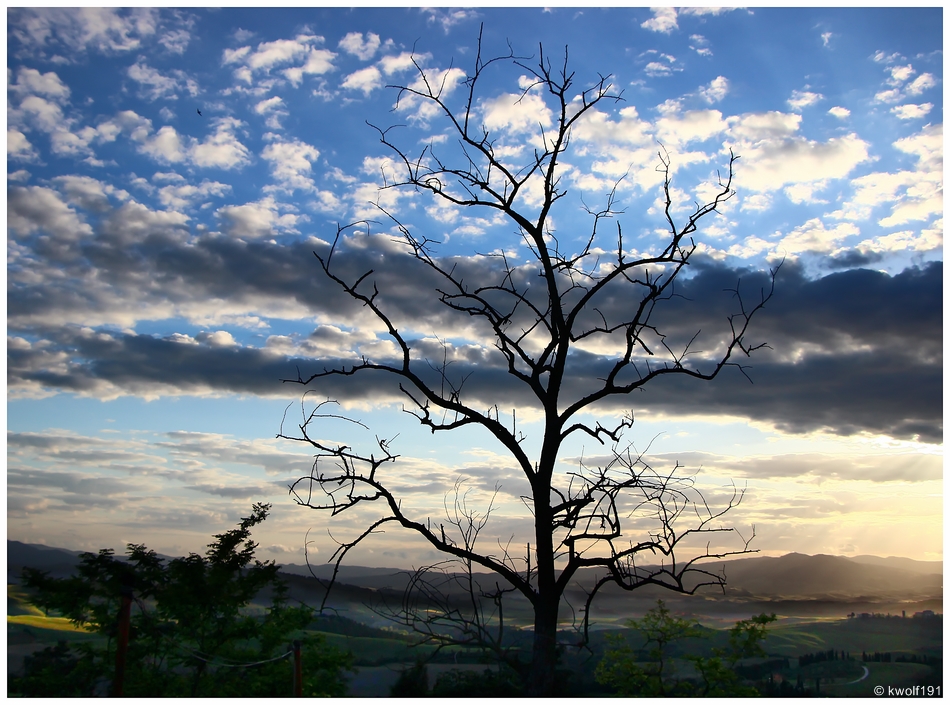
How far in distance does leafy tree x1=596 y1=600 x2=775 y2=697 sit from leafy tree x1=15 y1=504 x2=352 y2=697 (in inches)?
211

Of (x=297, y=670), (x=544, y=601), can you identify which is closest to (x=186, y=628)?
(x=297, y=670)

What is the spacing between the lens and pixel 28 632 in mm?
11609

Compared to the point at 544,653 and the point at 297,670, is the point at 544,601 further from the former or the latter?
the point at 297,670

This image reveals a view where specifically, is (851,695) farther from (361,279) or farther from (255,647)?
(255,647)

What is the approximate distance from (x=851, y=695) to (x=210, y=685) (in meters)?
9.89

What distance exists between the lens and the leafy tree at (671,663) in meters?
9.24

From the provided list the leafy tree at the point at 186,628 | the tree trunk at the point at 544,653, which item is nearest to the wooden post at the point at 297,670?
the tree trunk at the point at 544,653

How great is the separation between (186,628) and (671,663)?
8.75 meters

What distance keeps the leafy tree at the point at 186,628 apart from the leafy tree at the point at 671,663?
17.6 ft

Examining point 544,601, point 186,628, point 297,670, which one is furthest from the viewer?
point 186,628

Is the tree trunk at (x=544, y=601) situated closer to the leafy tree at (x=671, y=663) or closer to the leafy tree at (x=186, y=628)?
the leafy tree at (x=671, y=663)

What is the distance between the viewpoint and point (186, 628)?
12.5 meters

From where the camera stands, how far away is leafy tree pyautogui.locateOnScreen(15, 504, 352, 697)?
11.6m

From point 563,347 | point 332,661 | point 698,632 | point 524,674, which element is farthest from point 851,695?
point 332,661
